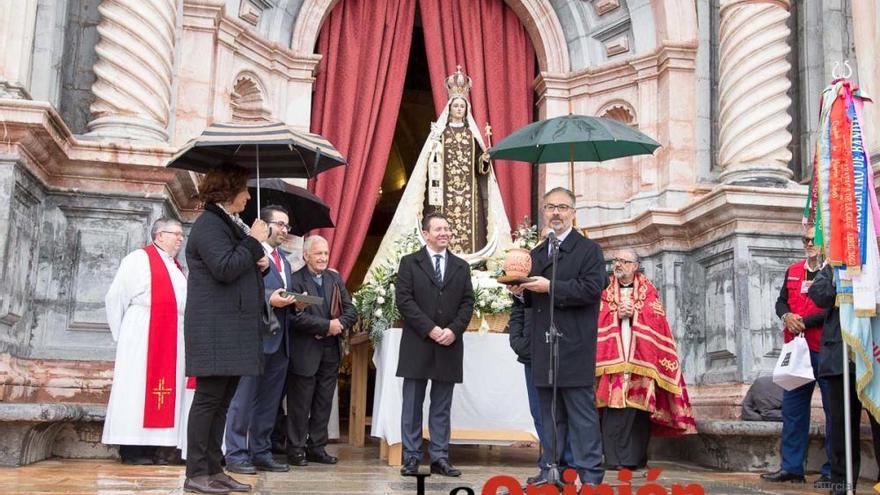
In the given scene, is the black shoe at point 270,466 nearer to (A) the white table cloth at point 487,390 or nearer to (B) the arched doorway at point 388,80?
(A) the white table cloth at point 487,390

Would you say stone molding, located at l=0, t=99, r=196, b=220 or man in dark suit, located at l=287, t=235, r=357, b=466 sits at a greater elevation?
stone molding, located at l=0, t=99, r=196, b=220

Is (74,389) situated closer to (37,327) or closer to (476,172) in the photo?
(37,327)

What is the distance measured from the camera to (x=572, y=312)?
490 cm

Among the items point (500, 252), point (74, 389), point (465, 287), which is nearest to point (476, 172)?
point (500, 252)

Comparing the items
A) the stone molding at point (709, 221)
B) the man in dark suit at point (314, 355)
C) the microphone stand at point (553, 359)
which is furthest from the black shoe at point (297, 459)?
the stone molding at point (709, 221)

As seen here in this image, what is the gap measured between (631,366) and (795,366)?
109cm

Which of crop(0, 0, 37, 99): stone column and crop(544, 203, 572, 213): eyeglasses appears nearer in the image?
crop(544, 203, 572, 213): eyeglasses

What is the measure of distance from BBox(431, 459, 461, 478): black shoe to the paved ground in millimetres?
86

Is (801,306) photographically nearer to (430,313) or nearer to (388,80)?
(430,313)

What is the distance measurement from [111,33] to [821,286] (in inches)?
214

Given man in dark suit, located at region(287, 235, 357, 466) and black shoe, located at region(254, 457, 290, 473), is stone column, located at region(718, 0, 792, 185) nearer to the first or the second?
man in dark suit, located at region(287, 235, 357, 466)

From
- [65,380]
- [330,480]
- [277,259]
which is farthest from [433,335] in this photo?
[65,380]

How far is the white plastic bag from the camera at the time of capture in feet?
19.0

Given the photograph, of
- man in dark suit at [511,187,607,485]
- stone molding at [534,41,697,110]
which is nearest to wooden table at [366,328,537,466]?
man in dark suit at [511,187,607,485]
